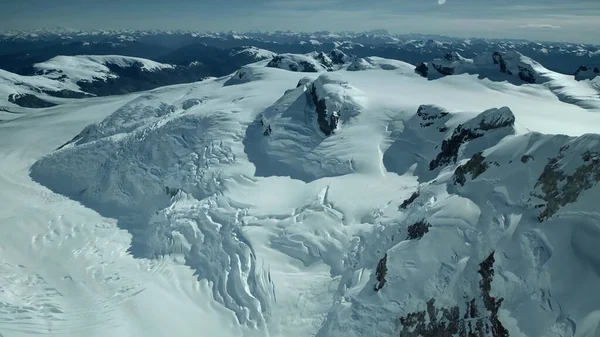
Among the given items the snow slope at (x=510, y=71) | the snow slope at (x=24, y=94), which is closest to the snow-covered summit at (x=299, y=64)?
the snow slope at (x=510, y=71)

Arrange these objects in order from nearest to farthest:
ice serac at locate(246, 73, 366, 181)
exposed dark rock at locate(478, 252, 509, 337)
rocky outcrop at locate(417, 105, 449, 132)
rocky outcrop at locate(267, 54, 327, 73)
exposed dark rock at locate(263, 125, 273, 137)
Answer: exposed dark rock at locate(478, 252, 509, 337) < rocky outcrop at locate(417, 105, 449, 132) < ice serac at locate(246, 73, 366, 181) < exposed dark rock at locate(263, 125, 273, 137) < rocky outcrop at locate(267, 54, 327, 73)

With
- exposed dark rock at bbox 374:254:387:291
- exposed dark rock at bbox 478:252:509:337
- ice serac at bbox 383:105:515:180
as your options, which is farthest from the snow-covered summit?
exposed dark rock at bbox 478:252:509:337

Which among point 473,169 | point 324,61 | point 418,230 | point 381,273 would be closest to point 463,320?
point 381,273

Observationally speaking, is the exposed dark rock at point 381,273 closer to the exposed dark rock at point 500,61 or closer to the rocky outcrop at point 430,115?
the rocky outcrop at point 430,115

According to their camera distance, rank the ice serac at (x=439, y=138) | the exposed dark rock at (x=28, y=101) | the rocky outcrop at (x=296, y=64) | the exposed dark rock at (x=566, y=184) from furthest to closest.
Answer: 1. the exposed dark rock at (x=28, y=101)
2. the rocky outcrop at (x=296, y=64)
3. the ice serac at (x=439, y=138)
4. the exposed dark rock at (x=566, y=184)

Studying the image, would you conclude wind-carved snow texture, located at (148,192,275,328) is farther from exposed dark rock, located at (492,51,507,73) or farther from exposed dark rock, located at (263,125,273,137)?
exposed dark rock, located at (492,51,507,73)

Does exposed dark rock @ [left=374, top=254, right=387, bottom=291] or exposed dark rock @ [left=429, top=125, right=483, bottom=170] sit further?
exposed dark rock @ [left=429, top=125, right=483, bottom=170]

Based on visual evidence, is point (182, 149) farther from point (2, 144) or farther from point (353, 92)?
point (2, 144)
